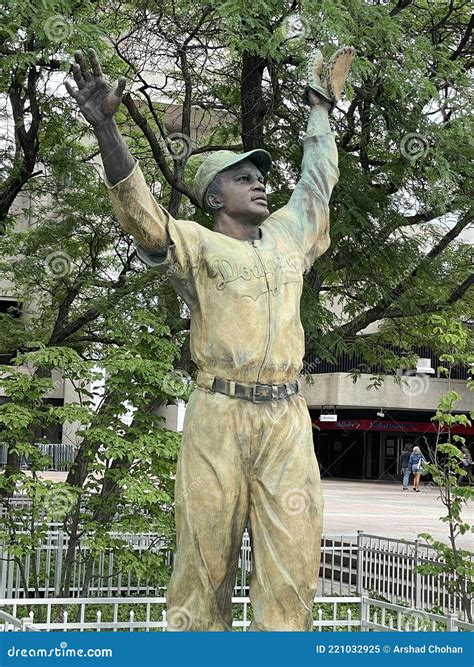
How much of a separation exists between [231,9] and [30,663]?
6.42m

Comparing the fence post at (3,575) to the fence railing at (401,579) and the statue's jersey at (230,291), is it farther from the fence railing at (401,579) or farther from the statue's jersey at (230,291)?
the statue's jersey at (230,291)

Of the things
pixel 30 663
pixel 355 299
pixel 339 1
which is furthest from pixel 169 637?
pixel 355 299

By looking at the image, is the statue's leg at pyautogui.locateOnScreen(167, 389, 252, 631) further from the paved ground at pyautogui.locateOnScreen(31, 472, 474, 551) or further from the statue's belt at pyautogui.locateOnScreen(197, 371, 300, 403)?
the paved ground at pyautogui.locateOnScreen(31, 472, 474, 551)

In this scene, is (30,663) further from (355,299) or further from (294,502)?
(355,299)

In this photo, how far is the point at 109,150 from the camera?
4.28 meters

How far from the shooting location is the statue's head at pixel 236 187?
16.1 ft

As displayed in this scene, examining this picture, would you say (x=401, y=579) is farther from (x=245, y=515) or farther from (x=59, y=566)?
(x=245, y=515)

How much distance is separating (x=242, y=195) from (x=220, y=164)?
191 mm

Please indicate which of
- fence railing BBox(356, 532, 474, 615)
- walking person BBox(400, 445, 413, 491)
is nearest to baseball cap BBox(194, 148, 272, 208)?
fence railing BBox(356, 532, 474, 615)

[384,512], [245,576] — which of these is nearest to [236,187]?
[245,576]

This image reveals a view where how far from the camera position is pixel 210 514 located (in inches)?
177

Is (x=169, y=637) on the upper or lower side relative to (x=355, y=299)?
lower

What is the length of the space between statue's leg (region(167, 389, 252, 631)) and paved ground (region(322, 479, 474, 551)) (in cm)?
1037

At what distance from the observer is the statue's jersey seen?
179 inches
